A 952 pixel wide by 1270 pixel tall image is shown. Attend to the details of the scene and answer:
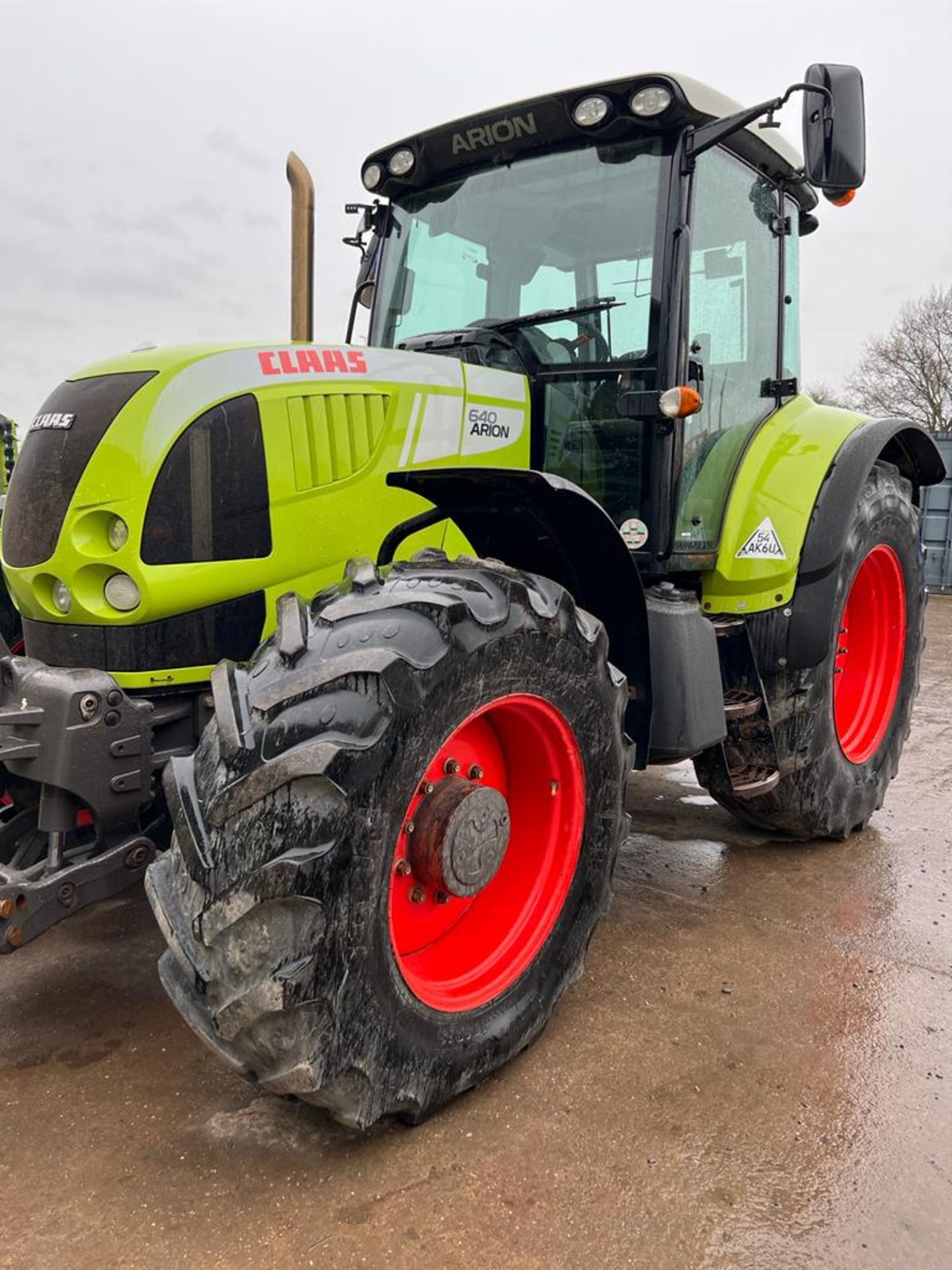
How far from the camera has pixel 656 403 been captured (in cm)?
277

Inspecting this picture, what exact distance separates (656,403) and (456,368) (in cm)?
59

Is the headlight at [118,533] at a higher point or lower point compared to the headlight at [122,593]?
higher

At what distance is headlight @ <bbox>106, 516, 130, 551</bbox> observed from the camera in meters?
2.10

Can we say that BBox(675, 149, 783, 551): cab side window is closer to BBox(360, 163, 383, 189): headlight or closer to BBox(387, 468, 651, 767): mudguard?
BBox(387, 468, 651, 767): mudguard

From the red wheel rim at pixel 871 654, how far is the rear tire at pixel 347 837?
217 centimetres

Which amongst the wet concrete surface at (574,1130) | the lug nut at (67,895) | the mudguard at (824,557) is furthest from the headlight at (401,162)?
the wet concrete surface at (574,1130)

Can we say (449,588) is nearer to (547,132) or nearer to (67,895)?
(67,895)

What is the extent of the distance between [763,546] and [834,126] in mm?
1222

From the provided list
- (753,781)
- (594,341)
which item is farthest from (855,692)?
(594,341)

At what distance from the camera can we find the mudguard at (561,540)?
2322 millimetres

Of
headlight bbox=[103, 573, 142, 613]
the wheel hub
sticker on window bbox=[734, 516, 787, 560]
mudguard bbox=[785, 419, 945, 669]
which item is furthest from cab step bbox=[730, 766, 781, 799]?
headlight bbox=[103, 573, 142, 613]

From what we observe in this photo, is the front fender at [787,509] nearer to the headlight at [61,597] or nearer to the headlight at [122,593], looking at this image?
the headlight at [122,593]

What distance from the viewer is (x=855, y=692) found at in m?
4.01

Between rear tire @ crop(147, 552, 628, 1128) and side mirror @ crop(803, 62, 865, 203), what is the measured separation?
148cm
